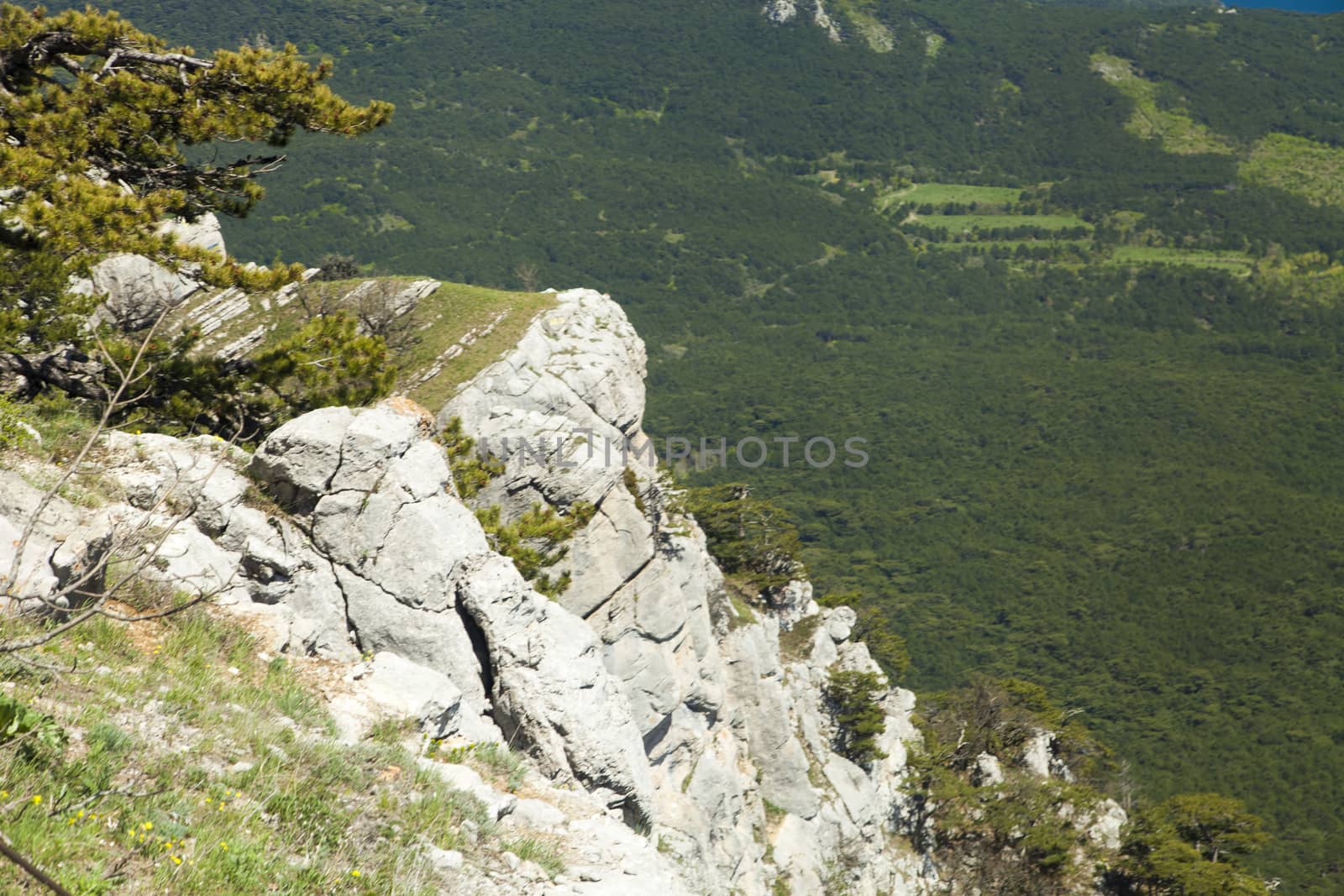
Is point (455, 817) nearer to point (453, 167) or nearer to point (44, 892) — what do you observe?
point (44, 892)

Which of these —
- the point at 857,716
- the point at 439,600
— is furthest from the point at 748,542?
the point at 439,600

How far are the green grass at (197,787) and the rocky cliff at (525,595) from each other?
59 cm

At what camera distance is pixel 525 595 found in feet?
51.8

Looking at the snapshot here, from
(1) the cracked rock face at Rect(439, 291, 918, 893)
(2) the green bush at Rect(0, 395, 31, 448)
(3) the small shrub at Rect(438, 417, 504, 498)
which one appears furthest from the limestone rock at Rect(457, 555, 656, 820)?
(3) the small shrub at Rect(438, 417, 504, 498)

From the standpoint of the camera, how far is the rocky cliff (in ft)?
36.4

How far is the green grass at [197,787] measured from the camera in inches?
269

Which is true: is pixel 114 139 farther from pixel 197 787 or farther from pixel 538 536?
pixel 197 787

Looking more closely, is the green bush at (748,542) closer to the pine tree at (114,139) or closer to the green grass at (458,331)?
the green grass at (458,331)

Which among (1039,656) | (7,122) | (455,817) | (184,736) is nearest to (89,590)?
(184,736)

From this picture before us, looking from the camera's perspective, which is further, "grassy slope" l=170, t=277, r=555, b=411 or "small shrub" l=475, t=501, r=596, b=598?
"grassy slope" l=170, t=277, r=555, b=411

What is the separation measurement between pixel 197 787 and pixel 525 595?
25.9ft

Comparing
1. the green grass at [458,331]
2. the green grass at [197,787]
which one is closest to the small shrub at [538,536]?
the green grass at [458,331]

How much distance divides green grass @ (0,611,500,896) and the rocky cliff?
0.59 m

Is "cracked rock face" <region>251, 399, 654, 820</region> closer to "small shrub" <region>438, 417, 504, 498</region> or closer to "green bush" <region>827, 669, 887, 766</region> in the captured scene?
"small shrub" <region>438, 417, 504, 498</region>
